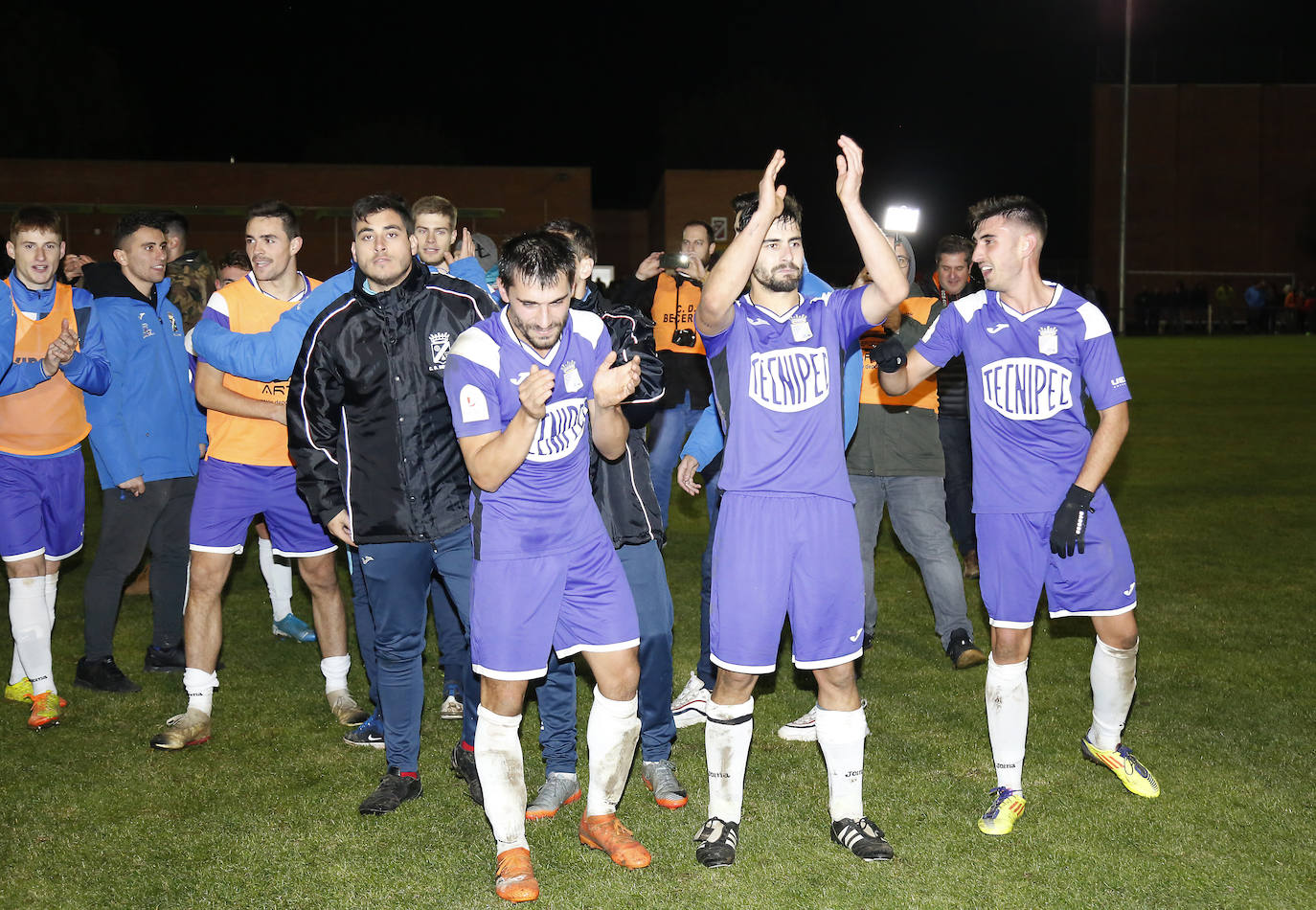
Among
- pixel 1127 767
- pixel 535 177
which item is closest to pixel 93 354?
pixel 1127 767

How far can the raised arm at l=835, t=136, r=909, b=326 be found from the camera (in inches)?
146

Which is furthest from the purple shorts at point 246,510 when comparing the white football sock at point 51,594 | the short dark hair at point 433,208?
the short dark hair at point 433,208

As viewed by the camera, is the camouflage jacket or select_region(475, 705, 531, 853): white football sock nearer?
select_region(475, 705, 531, 853): white football sock

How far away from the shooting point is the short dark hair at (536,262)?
11.6 feet

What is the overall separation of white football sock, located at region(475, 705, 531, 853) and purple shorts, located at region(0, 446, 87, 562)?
10.1ft

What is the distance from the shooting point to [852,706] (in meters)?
4.01

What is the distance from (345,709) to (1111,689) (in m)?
3.56

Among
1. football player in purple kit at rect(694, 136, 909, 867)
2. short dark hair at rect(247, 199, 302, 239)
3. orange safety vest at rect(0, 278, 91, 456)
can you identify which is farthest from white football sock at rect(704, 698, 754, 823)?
orange safety vest at rect(0, 278, 91, 456)

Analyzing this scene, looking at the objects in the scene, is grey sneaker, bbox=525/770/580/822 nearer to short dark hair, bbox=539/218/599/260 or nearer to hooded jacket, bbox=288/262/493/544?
hooded jacket, bbox=288/262/493/544

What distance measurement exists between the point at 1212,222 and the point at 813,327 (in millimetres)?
54555

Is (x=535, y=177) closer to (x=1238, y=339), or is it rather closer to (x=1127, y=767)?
(x=1238, y=339)

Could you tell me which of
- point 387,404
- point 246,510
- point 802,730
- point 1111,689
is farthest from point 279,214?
point 1111,689

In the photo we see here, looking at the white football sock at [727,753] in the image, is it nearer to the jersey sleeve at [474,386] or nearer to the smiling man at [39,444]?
the jersey sleeve at [474,386]

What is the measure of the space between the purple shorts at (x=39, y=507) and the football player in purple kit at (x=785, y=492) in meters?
3.66
